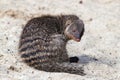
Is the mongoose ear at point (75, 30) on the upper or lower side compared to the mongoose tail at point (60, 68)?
upper

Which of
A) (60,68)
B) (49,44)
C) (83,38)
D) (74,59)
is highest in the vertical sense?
(49,44)

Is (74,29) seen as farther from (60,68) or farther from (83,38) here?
(83,38)

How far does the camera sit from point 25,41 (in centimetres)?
484

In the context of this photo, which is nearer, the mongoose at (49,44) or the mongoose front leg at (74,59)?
the mongoose at (49,44)

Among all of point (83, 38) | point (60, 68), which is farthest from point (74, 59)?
point (83, 38)

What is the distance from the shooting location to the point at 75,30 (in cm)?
481

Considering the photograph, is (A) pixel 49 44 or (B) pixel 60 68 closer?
(B) pixel 60 68

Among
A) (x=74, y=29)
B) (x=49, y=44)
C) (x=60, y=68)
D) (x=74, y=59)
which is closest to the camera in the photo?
(x=60, y=68)

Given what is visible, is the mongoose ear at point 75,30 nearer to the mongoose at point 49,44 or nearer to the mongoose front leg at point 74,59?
the mongoose at point 49,44

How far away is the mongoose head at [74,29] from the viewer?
4.80 metres

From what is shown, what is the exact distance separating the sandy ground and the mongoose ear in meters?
0.35

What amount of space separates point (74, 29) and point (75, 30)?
3cm

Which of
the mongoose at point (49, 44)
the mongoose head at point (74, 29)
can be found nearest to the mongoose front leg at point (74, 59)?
the mongoose at point (49, 44)

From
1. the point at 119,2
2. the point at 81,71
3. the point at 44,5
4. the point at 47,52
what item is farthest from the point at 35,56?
the point at 119,2
